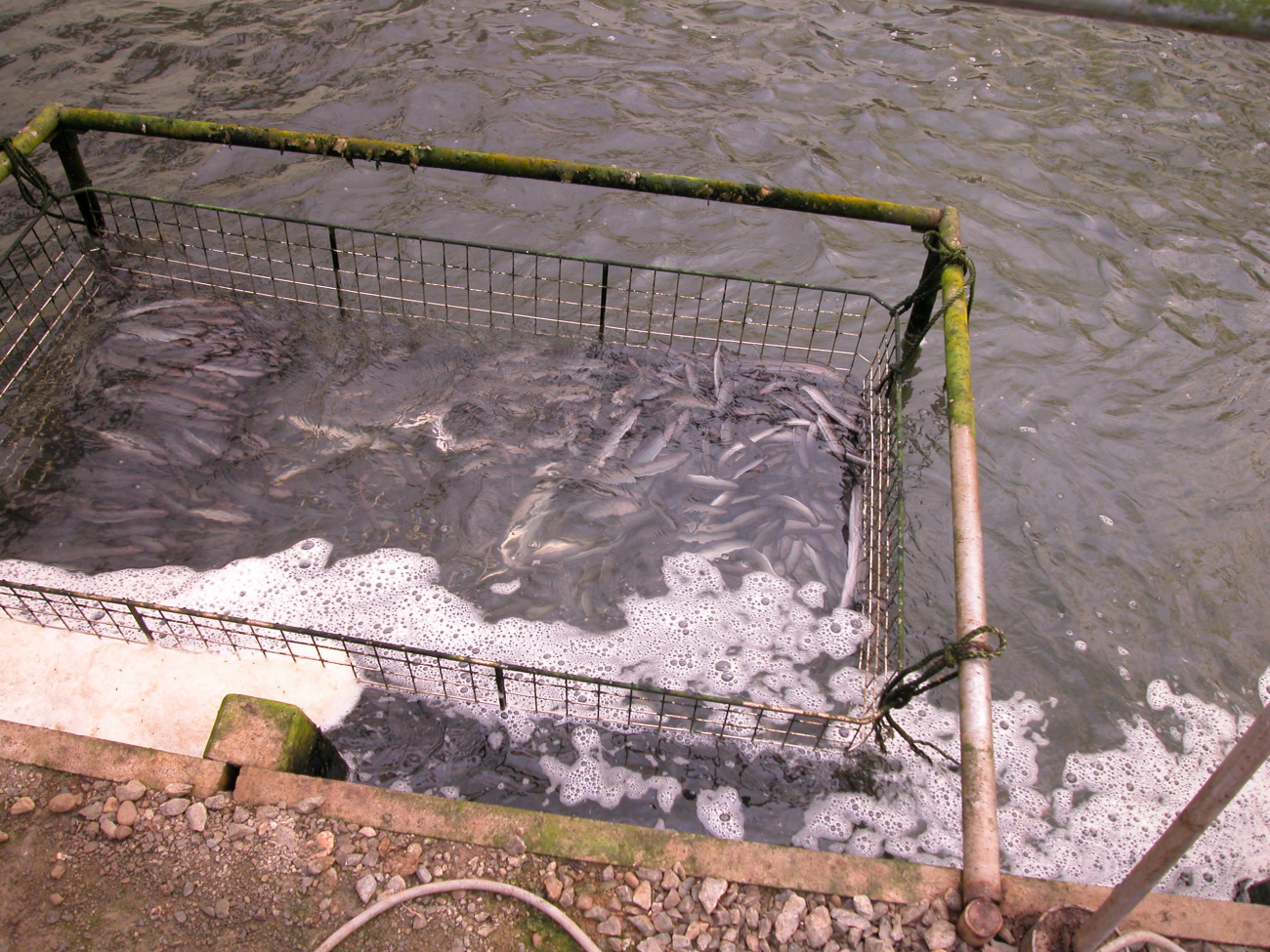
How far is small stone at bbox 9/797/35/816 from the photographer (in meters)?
3.62

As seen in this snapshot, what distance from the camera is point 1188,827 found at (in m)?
2.65

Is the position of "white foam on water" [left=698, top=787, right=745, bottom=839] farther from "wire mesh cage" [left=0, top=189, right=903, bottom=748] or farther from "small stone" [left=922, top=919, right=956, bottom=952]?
"small stone" [left=922, top=919, right=956, bottom=952]

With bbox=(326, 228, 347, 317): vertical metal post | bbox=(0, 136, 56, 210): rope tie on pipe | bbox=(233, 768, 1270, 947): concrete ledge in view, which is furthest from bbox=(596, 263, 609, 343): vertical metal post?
bbox=(0, 136, 56, 210): rope tie on pipe

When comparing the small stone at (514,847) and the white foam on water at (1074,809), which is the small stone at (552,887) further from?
the white foam on water at (1074,809)

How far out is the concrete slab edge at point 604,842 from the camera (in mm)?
3486

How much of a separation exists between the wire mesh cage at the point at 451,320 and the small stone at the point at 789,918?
3.49ft

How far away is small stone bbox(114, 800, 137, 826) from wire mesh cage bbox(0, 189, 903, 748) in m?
0.85

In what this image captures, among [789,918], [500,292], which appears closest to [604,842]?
[789,918]

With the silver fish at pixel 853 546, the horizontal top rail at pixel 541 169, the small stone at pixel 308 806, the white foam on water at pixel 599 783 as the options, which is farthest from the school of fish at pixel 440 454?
the small stone at pixel 308 806

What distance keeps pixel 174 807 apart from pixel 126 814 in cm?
18

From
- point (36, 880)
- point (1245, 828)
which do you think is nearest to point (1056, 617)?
point (1245, 828)

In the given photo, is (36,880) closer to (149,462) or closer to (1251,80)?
(149,462)

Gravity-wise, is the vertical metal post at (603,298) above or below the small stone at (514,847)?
above

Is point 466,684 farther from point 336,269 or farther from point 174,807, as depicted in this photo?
point 336,269
